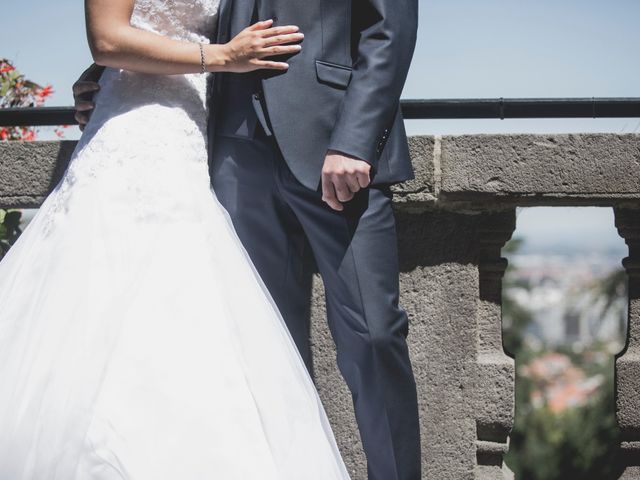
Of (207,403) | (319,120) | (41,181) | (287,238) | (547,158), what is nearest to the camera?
(207,403)

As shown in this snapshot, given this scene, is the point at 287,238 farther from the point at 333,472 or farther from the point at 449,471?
the point at 449,471

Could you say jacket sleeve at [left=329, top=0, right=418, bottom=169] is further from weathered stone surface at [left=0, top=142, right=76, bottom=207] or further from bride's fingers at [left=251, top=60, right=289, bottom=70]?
weathered stone surface at [left=0, top=142, right=76, bottom=207]

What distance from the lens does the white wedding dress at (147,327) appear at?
1.77m

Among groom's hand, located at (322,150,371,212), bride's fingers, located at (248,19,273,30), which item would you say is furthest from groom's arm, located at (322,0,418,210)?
bride's fingers, located at (248,19,273,30)

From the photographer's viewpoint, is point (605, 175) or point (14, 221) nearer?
point (605, 175)

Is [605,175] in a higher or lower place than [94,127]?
lower

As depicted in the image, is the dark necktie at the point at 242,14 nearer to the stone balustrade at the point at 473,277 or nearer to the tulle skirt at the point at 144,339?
the tulle skirt at the point at 144,339

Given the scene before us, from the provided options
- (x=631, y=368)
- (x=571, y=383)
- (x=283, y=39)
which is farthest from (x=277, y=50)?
(x=571, y=383)

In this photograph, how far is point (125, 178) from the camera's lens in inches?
81.4

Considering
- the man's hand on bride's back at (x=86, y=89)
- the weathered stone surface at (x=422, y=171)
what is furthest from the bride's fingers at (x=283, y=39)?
the weathered stone surface at (x=422, y=171)

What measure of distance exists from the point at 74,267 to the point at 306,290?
3.33 feet

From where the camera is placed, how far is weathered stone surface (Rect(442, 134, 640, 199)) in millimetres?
2668

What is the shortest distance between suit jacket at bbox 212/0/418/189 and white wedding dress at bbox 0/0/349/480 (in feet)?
0.79

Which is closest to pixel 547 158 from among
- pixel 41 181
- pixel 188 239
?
pixel 188 239
